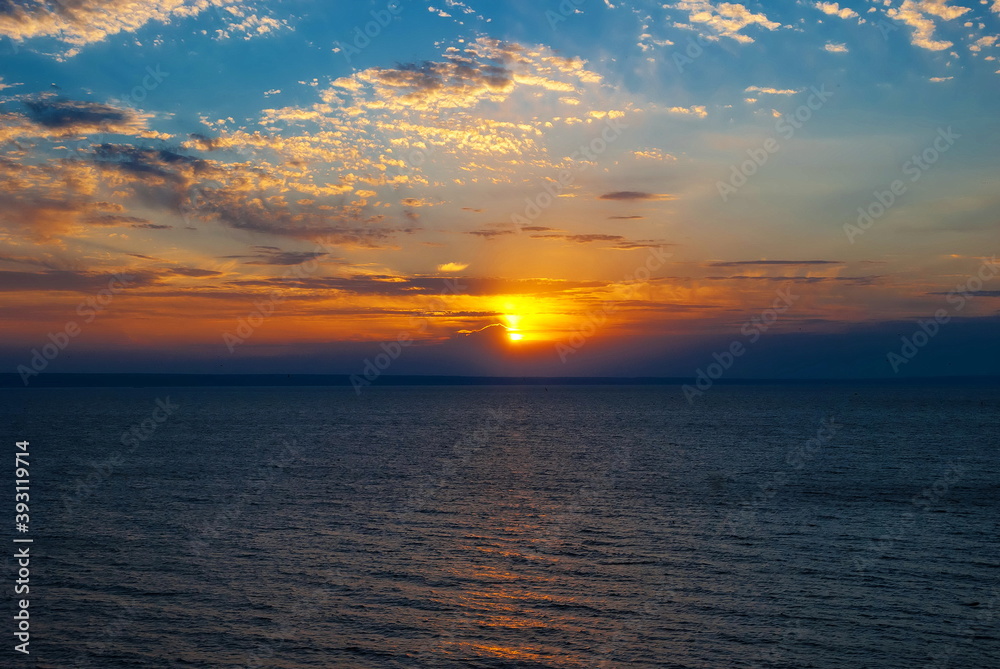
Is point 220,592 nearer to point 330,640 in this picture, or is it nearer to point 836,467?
point 330,640

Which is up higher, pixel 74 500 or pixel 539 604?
pixel 74 500

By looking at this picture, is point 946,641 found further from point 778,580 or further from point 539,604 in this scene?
point 539,604

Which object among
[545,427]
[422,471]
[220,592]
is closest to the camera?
[220,592]

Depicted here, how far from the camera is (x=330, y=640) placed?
27531 mm

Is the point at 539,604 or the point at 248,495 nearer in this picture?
the point at 539,604

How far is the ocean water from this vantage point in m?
26.9

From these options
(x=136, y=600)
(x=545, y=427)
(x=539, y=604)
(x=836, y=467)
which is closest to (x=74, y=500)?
(x=136, y=600)

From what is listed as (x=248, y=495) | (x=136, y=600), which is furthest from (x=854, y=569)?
(x=248, y=495)

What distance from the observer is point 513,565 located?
37625 millimetres

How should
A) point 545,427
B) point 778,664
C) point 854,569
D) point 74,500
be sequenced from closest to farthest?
point 778,664
point 854,569
point 74,500
point 545,427

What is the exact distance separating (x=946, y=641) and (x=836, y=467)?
57768 millimetres

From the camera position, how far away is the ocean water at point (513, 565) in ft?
88.1

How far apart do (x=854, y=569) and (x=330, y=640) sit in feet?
84.7

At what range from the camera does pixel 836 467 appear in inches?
3182
